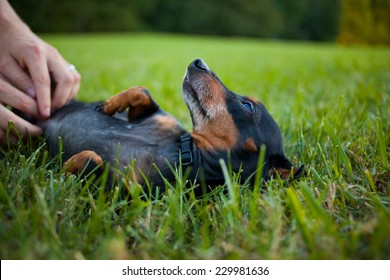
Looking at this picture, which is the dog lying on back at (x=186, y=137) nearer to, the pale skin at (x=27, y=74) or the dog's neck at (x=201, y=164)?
the dog's neck at (x=201, y=164)

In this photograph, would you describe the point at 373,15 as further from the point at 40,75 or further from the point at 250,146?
the point at 40,75

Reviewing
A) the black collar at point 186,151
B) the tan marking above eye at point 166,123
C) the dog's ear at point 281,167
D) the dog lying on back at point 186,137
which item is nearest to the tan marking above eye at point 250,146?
the dog lying on back at point 186,137

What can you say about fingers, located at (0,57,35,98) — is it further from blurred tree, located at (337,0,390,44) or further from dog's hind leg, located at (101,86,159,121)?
blurred tree, located at (337,0,390,44)

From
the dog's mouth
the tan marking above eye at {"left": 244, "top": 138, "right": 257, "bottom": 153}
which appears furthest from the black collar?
the tan marking above eye at {"left": 244, "top": 138, "right": 257, "bottom": 153}

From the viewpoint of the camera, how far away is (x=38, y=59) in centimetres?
273

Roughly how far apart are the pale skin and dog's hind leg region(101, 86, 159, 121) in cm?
43

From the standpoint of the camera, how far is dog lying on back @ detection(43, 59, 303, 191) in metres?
2.33

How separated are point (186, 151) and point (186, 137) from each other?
0.68 ft

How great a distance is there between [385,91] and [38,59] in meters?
4.17

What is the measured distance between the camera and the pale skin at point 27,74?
267 cm

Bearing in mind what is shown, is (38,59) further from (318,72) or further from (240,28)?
(240,28)

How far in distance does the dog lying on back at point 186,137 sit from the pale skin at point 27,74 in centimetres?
19

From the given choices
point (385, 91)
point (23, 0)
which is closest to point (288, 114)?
point (385, 91)

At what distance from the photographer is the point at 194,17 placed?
48.4 meters
